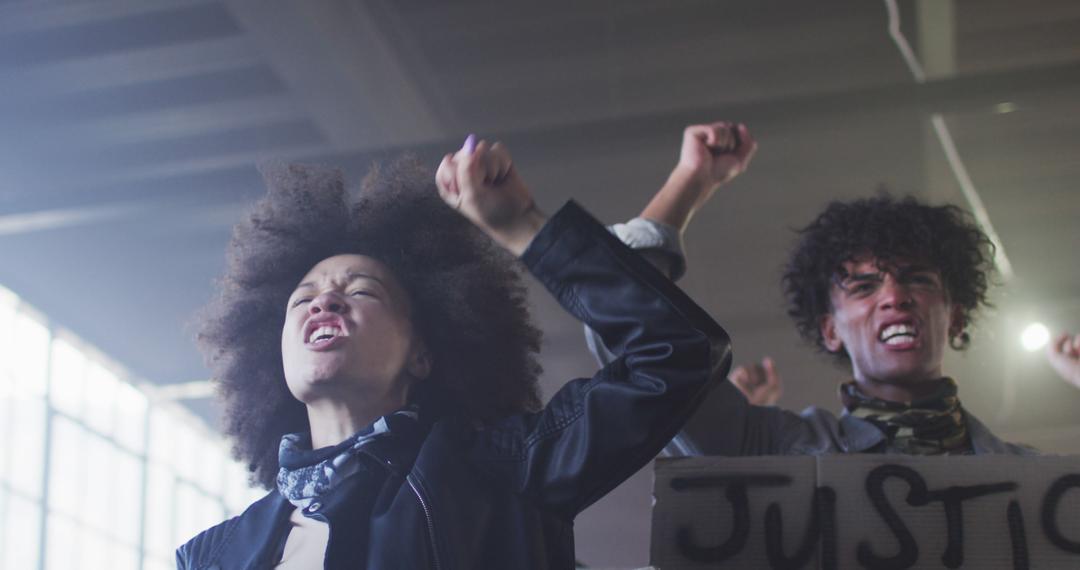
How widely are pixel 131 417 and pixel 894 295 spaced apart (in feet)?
19.2

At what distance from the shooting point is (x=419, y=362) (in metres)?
1.80

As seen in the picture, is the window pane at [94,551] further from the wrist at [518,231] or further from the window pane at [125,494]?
the wrist at [518,231]

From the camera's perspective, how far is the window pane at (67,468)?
23.4 feet

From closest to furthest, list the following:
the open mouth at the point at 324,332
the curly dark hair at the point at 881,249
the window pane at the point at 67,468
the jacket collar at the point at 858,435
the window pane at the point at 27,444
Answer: the open mouth at the point at 324,332 → the jacket collar at the point at 858,435 → the curly dark hair at the point at 881,249 → the window pane at the point at 27,444 → the window pane at the point at 67,468

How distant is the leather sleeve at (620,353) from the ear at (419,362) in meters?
0.30

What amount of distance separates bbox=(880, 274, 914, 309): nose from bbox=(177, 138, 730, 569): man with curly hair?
1.65ft

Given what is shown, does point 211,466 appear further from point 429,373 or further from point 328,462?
point 328,462

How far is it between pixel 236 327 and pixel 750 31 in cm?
268

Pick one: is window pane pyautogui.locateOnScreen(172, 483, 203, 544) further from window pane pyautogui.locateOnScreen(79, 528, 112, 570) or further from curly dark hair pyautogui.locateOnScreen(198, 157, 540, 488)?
curly dark hair pyautogui.locateOnScreen(198, 157, 540, 488)

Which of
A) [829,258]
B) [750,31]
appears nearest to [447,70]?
[750,31]

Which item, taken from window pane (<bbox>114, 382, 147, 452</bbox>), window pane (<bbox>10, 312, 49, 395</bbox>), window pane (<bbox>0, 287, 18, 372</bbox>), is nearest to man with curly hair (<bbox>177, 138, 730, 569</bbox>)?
window pane (<bbox>0, 287, 18, 372</bbox>)


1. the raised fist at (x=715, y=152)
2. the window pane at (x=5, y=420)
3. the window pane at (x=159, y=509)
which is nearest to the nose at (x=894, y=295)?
the raised fist at (x=715, y=152)

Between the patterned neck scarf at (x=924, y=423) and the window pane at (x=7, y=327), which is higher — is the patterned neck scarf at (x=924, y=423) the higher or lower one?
the lower one

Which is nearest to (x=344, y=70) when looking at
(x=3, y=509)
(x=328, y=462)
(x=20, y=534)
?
(x=328, y=462)
